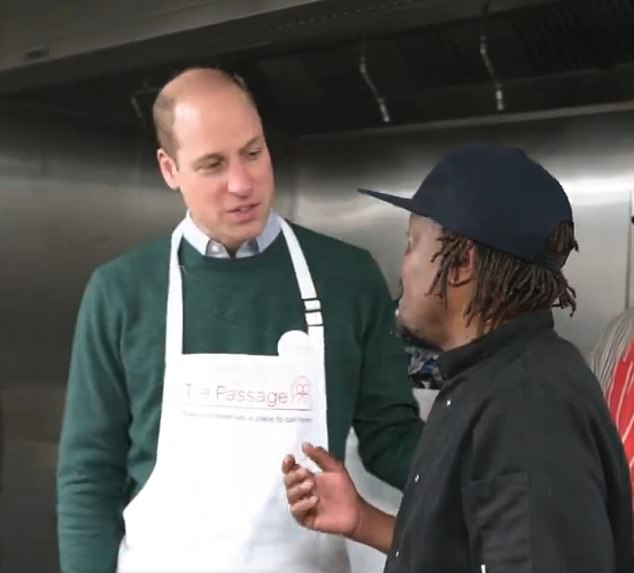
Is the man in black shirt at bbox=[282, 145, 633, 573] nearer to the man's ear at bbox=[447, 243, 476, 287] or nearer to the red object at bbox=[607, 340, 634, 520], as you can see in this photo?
the man's ear at bbox=[447, 243, 476, 287]

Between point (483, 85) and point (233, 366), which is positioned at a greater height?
point (483, 85)

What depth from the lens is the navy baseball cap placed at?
682 millimetres

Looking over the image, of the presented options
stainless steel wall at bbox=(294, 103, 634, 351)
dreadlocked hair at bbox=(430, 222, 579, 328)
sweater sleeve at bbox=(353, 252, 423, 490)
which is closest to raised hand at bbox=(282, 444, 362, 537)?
sweater sleeve at bbox=(353, 252, 423, 490)

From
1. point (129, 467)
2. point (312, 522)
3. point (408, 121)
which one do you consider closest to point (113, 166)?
point (408, 121)

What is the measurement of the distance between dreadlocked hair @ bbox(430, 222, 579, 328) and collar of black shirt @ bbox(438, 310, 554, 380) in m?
0.01

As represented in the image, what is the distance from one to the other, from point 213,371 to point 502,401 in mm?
398

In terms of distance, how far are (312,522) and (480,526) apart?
11.1 inches

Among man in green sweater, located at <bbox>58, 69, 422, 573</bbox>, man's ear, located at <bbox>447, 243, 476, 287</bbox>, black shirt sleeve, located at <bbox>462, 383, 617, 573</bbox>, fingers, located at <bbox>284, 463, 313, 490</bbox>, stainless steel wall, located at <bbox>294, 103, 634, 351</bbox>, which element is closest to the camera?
black shirt sleeve, located at <bbox>462, 383, 617, 573</bbox>

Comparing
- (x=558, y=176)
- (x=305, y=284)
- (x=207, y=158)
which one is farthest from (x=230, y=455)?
(x=558, y=176)

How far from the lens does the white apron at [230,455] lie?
0.97m

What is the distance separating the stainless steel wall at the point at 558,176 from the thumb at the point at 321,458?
523mm

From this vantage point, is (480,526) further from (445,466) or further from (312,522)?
(312,522)

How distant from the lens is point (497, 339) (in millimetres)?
693

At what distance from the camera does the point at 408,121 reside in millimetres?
1505
